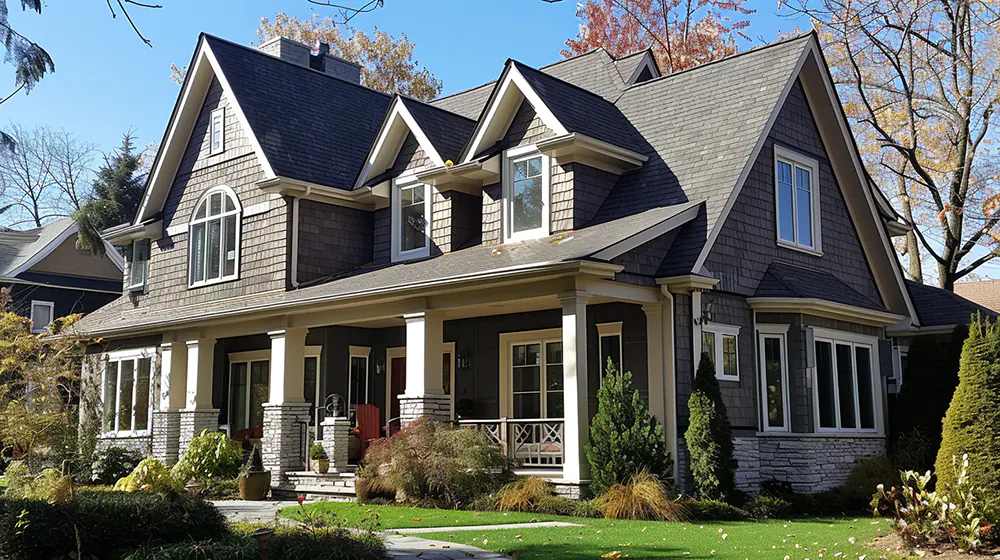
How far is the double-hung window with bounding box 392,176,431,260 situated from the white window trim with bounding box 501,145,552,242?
202cm

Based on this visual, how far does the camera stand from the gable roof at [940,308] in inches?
753

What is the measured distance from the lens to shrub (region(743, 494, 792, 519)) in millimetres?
13766

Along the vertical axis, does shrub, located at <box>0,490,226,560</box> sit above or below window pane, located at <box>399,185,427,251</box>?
below

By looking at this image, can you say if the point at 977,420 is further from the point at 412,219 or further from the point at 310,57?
the point at 310,57

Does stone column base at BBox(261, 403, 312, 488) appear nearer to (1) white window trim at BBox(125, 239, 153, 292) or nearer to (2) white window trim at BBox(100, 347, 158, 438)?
(2) white window trim at BBox(100, 347, 158, 438)

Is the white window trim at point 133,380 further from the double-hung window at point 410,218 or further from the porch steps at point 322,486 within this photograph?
the double-hung window at point 410,218

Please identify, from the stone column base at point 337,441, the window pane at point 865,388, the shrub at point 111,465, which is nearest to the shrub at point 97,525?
the stone column base at point 337,441

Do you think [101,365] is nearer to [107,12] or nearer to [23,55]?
[23,55]

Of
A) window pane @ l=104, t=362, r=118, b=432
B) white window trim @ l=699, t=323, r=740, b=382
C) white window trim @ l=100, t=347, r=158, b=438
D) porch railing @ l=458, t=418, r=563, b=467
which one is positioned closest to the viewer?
porch railing @ l=458, t=418, r=563, b=467

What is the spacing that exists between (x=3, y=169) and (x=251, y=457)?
2821cm

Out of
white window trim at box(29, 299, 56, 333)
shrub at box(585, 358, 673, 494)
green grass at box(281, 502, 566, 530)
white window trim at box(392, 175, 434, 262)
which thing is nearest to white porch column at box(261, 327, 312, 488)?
white window trim at box(392, 175, 434, 262)

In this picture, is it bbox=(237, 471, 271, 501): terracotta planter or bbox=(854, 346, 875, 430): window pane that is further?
bbox=(854, 346, 875, 430): window pane

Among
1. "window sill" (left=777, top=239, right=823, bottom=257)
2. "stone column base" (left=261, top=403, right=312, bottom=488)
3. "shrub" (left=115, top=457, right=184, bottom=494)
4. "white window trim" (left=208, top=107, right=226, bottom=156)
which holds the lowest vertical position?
"shrub" (left=115, top=457, right=184, bottom=494)

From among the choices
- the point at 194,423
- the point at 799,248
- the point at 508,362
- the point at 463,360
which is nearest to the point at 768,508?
the point at 799,248
